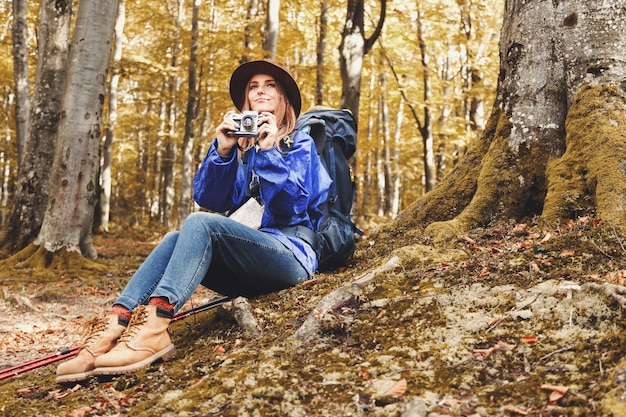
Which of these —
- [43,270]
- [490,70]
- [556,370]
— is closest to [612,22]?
[556,370]

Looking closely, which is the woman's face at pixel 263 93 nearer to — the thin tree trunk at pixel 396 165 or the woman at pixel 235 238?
the woman at pixel 235 238

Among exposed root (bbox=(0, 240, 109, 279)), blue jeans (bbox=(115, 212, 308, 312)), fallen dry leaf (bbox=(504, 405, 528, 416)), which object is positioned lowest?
exposed root (bbox=(0, 240, 109, 279))

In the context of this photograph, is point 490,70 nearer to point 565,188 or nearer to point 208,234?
point 565,188

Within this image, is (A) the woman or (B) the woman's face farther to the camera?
(B) the woman's face

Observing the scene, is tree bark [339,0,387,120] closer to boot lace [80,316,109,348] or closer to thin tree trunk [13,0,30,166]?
boot lace [80,316,109,348]

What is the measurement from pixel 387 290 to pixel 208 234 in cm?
107

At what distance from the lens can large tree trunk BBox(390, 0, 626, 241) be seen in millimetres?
3484

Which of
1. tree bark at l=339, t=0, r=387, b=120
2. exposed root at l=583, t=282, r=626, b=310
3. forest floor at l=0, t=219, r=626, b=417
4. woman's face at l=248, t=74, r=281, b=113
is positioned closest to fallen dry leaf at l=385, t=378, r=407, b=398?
forest floor at l=0, t=219, r=626, b=417

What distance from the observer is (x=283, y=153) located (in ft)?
11.4

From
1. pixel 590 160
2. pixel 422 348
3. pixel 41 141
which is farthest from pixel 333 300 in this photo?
pixel 41 141

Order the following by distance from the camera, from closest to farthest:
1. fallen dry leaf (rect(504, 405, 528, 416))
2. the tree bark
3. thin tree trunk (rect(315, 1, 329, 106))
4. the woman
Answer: fallen dry leaf (rect(504, 405, 528, 416))
the woman
the tree bark
thin tree trunk (rect(315, 1, 329, 106))

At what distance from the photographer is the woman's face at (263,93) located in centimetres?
385

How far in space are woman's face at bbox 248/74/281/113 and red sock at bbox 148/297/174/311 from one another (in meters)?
1.59

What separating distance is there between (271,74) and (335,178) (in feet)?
2.97
